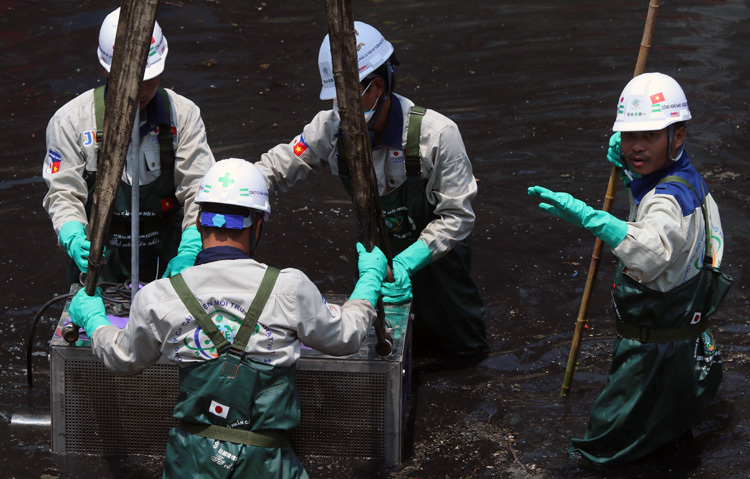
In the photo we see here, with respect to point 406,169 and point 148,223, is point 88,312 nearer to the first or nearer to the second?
point 148,223

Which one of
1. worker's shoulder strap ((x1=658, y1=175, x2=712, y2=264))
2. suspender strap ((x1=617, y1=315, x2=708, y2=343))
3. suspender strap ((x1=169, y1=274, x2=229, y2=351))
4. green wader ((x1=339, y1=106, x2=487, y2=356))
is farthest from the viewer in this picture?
green wader ((x1=339, y1=106, x2=487, y2=356))

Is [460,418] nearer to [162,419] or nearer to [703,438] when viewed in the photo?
[703,438]

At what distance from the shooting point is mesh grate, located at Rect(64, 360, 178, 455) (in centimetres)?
443

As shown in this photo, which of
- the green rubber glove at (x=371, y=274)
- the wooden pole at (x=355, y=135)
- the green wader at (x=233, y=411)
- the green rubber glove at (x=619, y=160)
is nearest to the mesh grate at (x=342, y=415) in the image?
the wooden pole at (x=355, y=135)

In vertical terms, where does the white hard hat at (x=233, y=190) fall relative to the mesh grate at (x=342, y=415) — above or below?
above

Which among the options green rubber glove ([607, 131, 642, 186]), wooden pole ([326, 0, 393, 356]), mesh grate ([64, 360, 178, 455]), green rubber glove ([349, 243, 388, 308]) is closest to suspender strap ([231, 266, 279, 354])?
green rubber glove ([349, 243, 388, 308])

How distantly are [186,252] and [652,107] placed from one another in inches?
92.4

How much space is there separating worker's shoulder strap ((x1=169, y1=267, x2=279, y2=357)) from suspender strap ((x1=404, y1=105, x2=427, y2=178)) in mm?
1740

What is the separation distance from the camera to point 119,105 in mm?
3855

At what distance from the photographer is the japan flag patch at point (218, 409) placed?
135 inches

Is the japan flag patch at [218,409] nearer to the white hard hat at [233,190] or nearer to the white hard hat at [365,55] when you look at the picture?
the white hard hat at [233,190]

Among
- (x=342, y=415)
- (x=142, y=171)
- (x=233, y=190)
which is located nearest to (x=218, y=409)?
(x=233, y=190)

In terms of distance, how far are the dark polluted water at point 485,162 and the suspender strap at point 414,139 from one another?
1.33 m

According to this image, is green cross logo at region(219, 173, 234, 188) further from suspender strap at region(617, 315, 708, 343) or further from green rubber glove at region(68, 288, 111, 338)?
suspender strap at region(617, 315, 708, 343)
